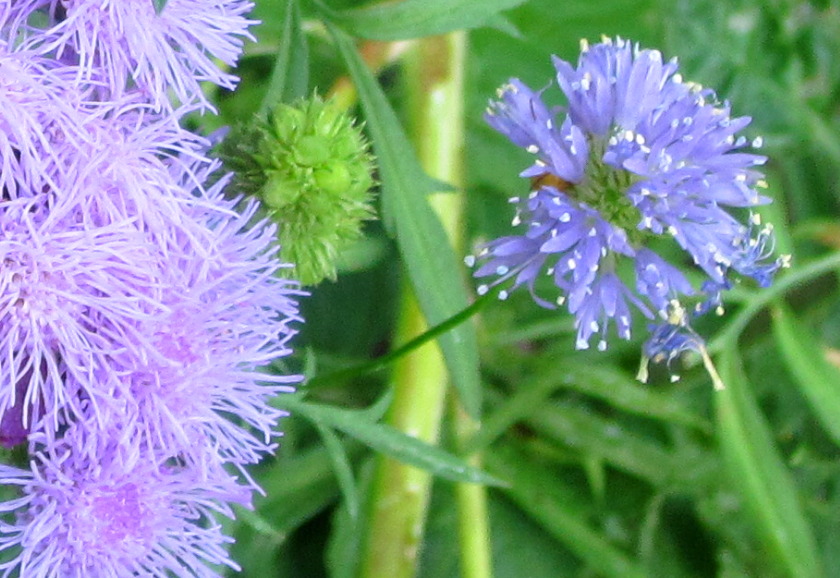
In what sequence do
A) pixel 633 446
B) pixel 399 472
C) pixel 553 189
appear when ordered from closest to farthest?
pixel 553 189
pixel 399 472
pixel 633 446

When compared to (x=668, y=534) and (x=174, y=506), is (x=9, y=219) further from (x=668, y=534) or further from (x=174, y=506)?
(x=668, y=534)

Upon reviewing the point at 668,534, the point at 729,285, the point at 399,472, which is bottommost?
the point at 668,534

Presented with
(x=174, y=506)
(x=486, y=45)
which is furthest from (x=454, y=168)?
(x=174, y=506)

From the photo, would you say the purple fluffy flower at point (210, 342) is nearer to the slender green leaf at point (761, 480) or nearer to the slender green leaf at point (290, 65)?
the slender green leaf at point (290, 65)

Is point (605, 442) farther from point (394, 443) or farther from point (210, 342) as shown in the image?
point (210, 342)

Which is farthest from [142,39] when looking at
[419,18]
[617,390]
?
[617,390]

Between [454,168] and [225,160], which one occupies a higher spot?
[225,160]

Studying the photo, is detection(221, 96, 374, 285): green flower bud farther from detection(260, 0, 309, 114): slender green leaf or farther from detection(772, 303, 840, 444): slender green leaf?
detection(772, 303, 840, 444): slender green leaf

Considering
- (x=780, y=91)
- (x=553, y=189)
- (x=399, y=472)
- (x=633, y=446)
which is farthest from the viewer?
(x=780, y=91)
